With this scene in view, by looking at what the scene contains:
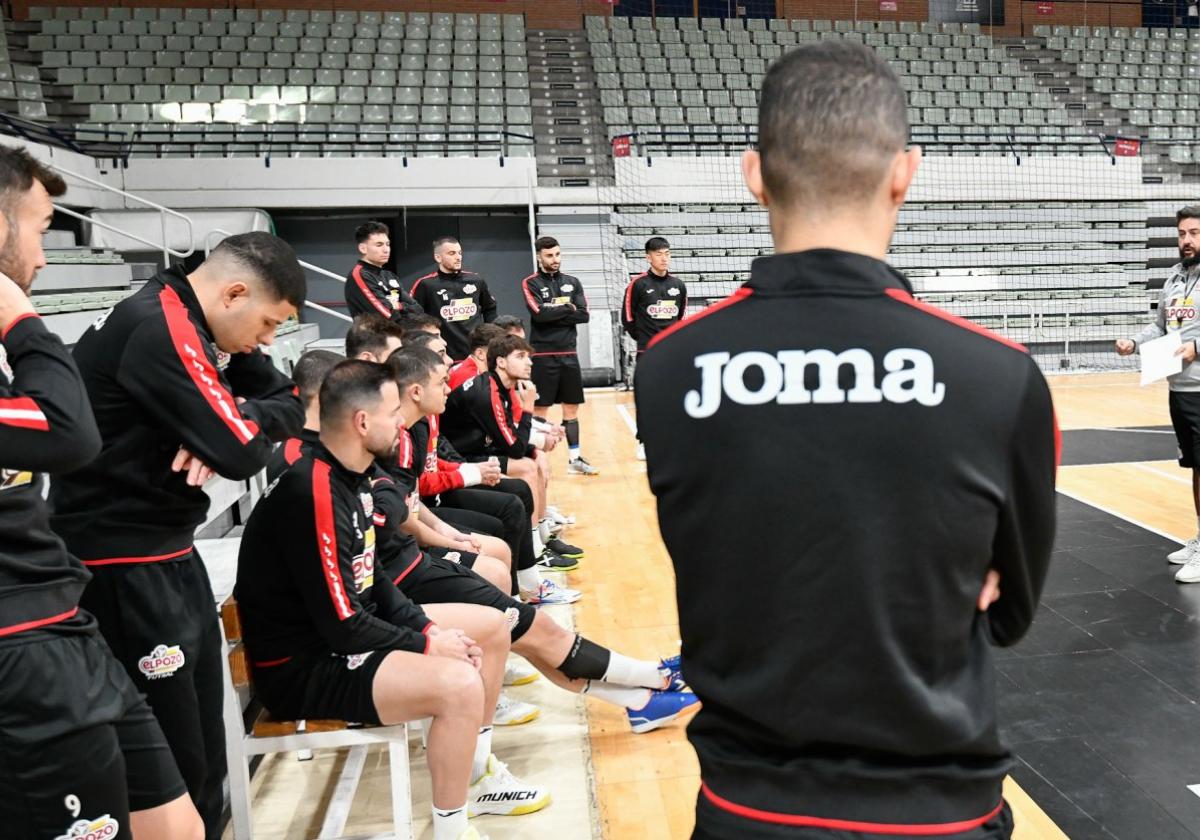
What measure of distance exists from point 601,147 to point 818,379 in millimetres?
13600

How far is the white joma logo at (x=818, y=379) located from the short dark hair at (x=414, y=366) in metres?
2.63

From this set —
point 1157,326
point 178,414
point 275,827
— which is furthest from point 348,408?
point 1157,326

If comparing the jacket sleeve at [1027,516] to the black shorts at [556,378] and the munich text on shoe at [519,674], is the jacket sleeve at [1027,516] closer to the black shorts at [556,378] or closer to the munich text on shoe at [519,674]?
the munich text on shoe at [519,674]

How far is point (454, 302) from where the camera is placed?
706 cm

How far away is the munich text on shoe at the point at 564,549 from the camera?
5371mm

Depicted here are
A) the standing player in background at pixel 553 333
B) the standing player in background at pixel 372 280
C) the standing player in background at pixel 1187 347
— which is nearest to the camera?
the standing player in background at pixel 1187 347

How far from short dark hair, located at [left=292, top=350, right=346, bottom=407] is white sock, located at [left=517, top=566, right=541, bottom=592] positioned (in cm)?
173

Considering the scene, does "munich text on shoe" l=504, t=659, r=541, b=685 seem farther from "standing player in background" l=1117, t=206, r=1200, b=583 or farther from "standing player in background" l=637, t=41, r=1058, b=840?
"standing player in background" l=1117, t=206, r=1200, b=583

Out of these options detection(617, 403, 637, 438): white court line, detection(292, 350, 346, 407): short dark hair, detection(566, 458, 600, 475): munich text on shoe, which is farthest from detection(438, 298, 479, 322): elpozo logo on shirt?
detection(292, 350, 346, 407): short dark hair

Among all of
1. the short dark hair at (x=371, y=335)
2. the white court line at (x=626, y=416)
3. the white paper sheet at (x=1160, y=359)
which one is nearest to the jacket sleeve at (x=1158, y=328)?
the white paper sheet at (x=1160, y=359)

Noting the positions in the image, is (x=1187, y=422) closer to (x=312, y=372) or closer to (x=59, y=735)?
(x=312, y=372)

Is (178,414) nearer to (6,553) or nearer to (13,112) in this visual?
(6,553)

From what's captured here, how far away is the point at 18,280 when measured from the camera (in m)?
1.62

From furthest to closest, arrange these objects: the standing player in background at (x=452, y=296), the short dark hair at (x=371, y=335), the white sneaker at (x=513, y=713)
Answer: the standing player in background at (x=452, y=296), the short dark hair at (x=371, y=335), the white sneaker at (x=513, y=713)
